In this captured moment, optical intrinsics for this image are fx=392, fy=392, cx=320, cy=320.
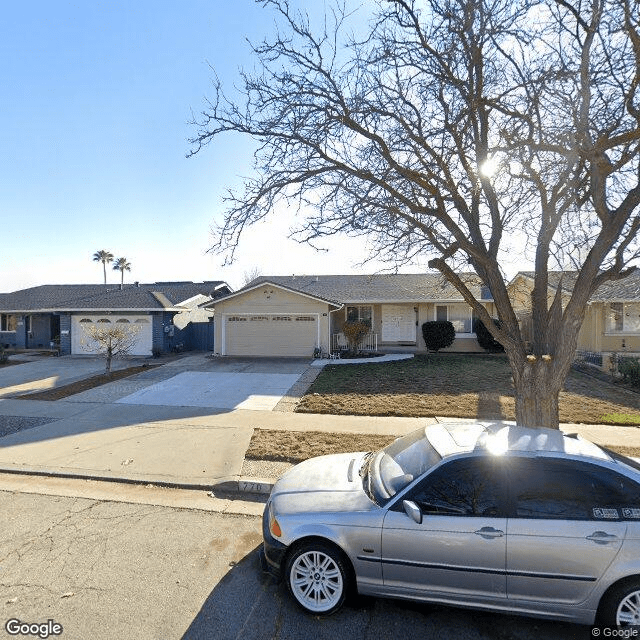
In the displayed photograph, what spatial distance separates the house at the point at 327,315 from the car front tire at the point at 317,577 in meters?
15.9

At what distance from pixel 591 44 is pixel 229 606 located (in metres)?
7.86

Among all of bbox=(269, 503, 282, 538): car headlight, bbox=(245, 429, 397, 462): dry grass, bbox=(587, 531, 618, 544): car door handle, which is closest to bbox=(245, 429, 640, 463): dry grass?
bbox=(245, 429, 397, 462): dry grass

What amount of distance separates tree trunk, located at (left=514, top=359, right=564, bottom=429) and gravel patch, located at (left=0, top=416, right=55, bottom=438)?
9195mm

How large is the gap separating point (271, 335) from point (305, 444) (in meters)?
12.9

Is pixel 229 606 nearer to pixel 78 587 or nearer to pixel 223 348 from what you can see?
pixel 78 587

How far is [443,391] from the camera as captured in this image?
11.4m

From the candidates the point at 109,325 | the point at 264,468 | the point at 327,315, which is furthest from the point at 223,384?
the point at 109,325

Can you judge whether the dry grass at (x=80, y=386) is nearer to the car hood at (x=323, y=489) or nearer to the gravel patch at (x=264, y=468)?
the gravel patch at (x=264, y=468)

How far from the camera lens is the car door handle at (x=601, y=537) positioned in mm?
2754

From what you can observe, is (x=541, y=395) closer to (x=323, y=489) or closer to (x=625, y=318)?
(x=323, y=489)

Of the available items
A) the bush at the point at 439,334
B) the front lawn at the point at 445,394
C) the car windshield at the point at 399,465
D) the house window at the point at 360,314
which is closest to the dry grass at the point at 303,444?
the front lawn at the point at 445,394

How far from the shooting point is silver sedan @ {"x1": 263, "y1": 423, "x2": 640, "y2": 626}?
277 centimetres

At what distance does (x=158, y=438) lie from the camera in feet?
23.7

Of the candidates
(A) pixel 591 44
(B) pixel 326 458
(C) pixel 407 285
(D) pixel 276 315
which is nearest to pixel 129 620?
(B) pixel 326 458
